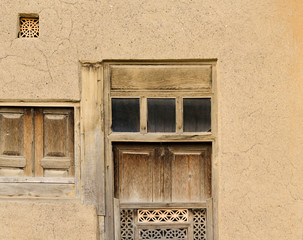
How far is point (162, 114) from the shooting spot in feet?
10.6

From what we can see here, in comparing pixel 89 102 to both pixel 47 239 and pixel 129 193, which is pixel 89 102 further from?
pixel 47 239

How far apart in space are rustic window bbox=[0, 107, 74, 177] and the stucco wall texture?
0.89 feet

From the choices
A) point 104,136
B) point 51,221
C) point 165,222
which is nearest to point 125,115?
point 104,136

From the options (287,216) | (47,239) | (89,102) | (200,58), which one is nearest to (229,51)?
(200,58)

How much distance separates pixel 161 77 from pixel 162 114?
1.17 ft

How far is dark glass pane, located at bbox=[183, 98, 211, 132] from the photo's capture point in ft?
10.6

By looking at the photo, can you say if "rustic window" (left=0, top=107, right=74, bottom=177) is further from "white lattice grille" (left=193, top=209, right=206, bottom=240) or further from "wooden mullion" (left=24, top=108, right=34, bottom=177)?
"white lattice grille" (left=193, top=209, right=206, bottom=240)

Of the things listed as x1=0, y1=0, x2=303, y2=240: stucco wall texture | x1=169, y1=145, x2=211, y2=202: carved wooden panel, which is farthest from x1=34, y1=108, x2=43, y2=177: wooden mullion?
x1=169, y1=145, x2=211, y2=202: carved wooden panel

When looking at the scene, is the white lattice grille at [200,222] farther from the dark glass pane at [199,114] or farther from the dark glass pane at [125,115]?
the dark glass pane at [125,115]

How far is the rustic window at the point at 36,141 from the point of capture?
326 centimetres

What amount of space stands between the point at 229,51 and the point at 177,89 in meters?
0.60

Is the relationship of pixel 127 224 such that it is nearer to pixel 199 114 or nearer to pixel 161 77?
pixel 199 114

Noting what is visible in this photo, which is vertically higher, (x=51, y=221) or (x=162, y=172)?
(x=162, y=172)

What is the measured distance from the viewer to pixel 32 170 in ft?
10.7
